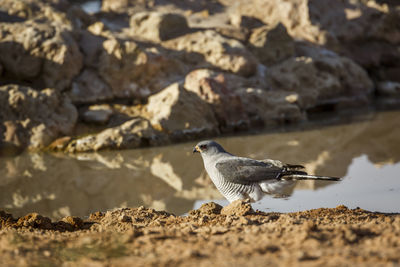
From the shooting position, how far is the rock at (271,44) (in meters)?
15.2

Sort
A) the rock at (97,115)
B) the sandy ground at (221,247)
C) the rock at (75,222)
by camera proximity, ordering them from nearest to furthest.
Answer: the sandy ground at (221,247) < the rock at (75,222) < the rock at (97,115)

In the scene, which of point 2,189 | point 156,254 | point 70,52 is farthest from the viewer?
point 70,52

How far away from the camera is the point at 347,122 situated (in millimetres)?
12445

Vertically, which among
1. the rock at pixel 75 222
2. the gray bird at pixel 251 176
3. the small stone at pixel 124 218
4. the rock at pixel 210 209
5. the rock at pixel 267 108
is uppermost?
the rock at pixel 267 108

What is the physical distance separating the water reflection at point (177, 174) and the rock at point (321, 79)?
143 inches

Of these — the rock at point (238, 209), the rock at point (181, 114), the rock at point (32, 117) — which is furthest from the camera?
the rock at point (181, 114)

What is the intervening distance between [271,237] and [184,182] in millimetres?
4279

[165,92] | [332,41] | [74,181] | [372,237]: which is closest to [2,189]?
[74,181]

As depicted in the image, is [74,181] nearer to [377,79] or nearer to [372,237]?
[372,237]

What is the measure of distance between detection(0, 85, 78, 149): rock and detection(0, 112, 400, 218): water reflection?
0.70 meters

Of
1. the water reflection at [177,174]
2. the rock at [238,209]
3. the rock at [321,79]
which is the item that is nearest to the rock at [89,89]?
the water reflection at [177,174]

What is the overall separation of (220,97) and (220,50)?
8.27 feet

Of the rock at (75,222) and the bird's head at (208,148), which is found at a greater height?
the bird's head at (208,148)

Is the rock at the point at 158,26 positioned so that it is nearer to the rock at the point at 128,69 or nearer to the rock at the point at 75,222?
the rock at the point at 128,69
